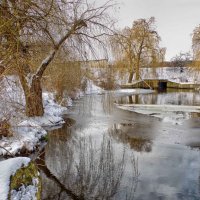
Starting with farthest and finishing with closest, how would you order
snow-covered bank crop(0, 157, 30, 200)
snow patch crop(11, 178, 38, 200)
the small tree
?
the small tree → snow patch crop(11, 178, 38, 200) → snow-covered bank crop(0, 157, 30, 200)

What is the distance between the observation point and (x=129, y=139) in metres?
9.09

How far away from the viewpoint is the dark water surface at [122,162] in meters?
5.37

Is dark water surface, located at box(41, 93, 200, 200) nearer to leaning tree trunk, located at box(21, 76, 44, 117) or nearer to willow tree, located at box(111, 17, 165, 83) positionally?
leaning tree trunk, located at box(21, 76, 44, 117)

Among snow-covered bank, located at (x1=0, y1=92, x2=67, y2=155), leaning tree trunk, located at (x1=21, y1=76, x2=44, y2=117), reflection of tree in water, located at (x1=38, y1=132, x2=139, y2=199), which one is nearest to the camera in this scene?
reflection of tree in water, located at (x1=38, y1=132, x2=139, y2=199)

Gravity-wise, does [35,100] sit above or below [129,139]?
above

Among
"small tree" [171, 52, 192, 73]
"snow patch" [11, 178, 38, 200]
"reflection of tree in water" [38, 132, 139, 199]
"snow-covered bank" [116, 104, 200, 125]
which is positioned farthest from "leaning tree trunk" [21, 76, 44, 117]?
"small tree" [171, 52, 192, 73]

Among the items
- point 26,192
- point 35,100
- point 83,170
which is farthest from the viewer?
point 35,100

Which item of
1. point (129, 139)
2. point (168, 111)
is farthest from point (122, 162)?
point (168, 111)

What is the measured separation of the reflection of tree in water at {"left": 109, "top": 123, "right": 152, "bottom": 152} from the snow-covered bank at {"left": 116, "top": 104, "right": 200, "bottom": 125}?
7.90ft

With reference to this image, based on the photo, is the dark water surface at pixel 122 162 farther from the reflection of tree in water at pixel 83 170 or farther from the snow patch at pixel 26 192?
the snow patch at pixel 26 192

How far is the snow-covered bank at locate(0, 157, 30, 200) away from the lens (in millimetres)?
3034

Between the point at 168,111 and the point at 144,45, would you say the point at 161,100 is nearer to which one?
the point at 168,111

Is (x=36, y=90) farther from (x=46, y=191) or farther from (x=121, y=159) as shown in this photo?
(x=46, y=191)

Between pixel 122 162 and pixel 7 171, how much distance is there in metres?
3.88
